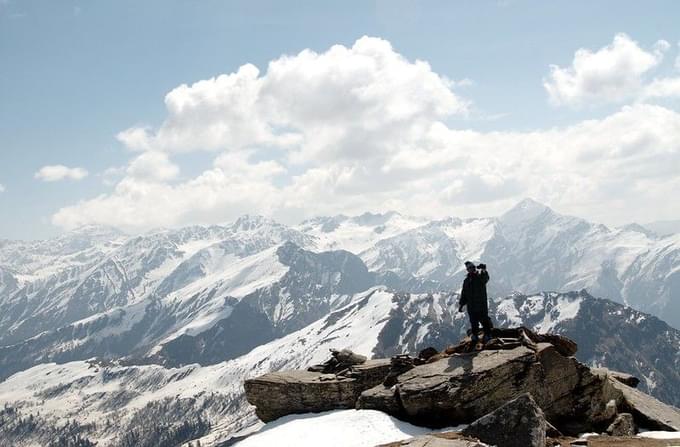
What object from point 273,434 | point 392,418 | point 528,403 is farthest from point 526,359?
point 273,434

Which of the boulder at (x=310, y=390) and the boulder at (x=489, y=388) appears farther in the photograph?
the boulder at (x=310, y=390)

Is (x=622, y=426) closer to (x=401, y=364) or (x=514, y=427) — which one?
(x=514, y=427)

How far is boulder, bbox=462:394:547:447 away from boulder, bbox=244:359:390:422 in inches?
472

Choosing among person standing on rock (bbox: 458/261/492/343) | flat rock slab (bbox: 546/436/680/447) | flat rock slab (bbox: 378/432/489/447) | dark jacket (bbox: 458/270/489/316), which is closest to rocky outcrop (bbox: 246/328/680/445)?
flat rock slab (bbox: 546/436/680/447)

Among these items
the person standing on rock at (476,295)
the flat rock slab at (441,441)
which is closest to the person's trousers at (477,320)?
the person standing on rock at (476,295)

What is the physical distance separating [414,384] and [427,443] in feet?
21.6

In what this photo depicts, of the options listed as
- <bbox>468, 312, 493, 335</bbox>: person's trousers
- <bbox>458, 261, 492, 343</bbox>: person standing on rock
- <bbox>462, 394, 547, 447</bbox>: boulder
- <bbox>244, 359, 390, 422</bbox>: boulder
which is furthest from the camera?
<bbox>244, 359, 390, 422</bbox>: boulder

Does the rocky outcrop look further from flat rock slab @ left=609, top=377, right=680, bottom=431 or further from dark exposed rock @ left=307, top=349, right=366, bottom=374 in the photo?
dark exposed rock @ left=307, top=349, right=366, bottom=374

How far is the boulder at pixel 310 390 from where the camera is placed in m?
35.7

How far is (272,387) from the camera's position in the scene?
1449 inches

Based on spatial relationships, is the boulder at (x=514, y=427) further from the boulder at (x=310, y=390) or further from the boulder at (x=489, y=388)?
the boulder at (x=310, y=390)

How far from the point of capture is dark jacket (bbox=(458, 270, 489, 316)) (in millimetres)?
34250

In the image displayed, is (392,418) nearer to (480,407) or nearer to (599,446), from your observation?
(480,407)

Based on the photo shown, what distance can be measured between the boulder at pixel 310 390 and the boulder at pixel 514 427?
12.0 meters
